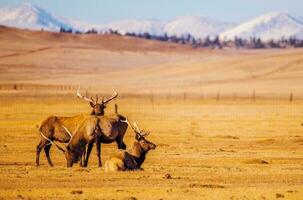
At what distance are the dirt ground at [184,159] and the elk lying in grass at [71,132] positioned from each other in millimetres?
360

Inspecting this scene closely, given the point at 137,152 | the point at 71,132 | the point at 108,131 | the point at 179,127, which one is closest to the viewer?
the point at 137,152

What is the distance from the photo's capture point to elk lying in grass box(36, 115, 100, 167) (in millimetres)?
20203

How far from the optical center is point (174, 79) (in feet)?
270

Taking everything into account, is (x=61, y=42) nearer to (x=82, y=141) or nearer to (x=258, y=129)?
(x=258, y=129)

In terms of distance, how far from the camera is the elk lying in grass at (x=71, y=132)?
66.3 feet

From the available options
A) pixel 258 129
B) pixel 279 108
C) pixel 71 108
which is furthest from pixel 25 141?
pixel 279 108

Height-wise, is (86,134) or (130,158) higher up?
(86,134)

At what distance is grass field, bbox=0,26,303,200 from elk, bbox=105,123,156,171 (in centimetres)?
35

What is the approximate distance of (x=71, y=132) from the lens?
20859mm

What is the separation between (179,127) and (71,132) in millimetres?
15469

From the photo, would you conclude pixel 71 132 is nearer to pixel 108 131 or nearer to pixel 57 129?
pixel 57 129

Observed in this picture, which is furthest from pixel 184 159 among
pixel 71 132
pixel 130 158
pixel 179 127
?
pixel 179 127

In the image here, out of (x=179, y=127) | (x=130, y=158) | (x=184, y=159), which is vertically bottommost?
(x=179, y=127)

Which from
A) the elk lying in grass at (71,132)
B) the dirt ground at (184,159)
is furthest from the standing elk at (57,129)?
the dirt ground at (184,159)
